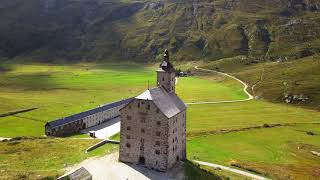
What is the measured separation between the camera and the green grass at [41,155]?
8256 centimetres

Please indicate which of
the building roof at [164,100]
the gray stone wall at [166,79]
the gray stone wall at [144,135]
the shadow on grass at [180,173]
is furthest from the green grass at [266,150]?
the gray stone wall at [166,79]

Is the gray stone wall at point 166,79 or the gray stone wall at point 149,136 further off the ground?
the gray stone wall at point 166,79

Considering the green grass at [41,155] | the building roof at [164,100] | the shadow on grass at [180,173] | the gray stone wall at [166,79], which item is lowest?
the shadow on grass at [180,173]

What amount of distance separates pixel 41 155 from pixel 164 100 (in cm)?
3062

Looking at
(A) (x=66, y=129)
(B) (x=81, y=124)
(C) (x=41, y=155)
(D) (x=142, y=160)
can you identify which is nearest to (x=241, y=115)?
(B) (x=81, y=124)

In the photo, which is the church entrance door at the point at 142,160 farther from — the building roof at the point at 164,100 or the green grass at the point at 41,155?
the green grass at the point at 41,155

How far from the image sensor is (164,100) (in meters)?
91.0

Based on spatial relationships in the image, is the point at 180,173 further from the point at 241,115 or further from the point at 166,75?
the point at 241,115

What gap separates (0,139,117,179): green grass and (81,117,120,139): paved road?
40.1ft

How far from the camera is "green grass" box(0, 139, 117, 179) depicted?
82.6 m

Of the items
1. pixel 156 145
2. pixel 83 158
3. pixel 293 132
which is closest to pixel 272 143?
pixel 293 132

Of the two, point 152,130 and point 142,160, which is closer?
point 152,130

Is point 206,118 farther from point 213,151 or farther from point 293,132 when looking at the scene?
point 213,151

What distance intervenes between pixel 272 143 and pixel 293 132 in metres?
18.7
